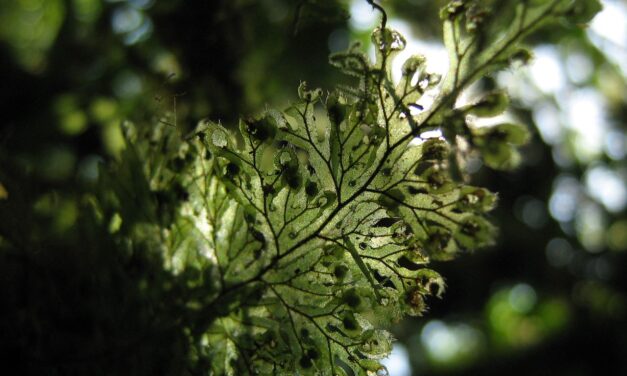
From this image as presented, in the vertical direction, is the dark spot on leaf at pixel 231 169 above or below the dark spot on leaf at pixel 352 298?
above

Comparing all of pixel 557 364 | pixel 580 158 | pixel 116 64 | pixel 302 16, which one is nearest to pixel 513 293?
pixel 557 364

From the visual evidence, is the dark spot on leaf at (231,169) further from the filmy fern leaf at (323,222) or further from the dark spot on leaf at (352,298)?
the dark spot on leaf at (352,298)

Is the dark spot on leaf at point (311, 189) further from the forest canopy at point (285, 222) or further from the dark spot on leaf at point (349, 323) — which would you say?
the dark spot on leaf at point (349, 323)

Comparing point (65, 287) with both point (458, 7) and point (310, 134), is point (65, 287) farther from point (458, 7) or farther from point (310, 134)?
point (458, 7)

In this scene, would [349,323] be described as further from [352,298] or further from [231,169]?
[231,169]

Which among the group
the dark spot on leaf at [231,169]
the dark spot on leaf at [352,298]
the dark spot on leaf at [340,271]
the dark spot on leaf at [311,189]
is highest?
the dark spot on leaf at [231,169]

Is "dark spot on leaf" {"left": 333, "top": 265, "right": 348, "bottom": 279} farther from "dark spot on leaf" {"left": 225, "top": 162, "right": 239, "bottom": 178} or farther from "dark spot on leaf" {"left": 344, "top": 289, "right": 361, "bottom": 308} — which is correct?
"dark spot on leaf" {"left": 225, "top": 162, "right": 239, "bottom": 178}

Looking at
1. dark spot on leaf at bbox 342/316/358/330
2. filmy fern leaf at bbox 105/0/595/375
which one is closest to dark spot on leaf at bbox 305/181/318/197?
filmy fern leaf at bbox 105/0/595/375

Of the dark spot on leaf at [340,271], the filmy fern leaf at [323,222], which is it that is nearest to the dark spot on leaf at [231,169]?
the filmy fern leaf at [323,222]

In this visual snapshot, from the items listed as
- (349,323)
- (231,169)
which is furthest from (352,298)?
(231,169)
